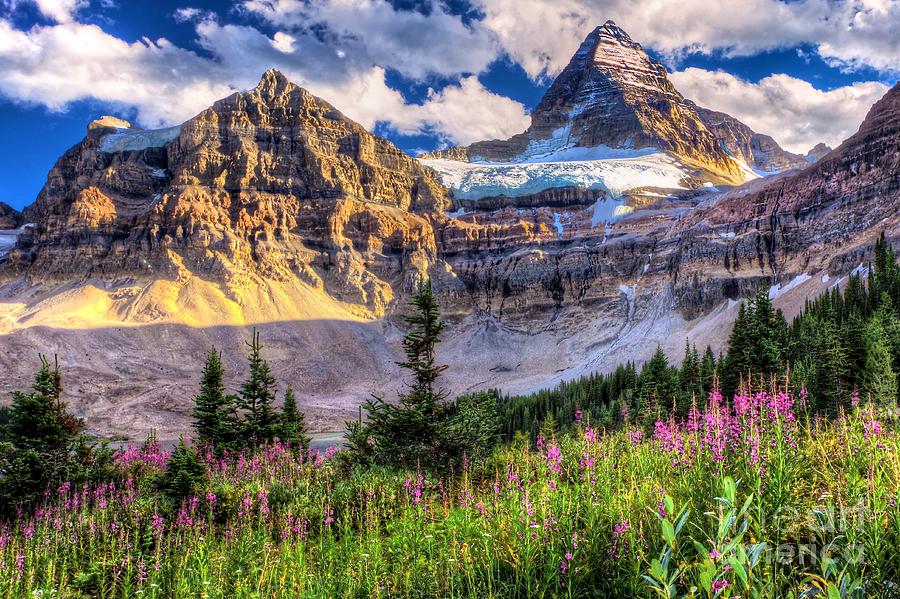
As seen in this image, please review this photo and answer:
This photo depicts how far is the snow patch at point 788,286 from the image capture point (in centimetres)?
10444

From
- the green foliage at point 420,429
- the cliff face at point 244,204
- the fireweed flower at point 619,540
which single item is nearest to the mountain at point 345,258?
the cliff face at point 244,204

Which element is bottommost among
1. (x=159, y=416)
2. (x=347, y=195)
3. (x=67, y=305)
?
(x=159, y=416)

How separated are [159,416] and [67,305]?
1872 inches

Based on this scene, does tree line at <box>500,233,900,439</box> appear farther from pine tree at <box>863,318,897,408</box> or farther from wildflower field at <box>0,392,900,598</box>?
wildflower field at <box>0,392,900,598</box>

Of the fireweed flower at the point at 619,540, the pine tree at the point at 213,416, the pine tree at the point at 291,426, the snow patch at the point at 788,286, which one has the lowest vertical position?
the pine tree at the point at 291,426

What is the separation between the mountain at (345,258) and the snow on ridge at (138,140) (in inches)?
34.4

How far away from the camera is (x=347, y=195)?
15375 cm

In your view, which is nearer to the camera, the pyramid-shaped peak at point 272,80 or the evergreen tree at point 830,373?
the evergreen tree at point 830,373

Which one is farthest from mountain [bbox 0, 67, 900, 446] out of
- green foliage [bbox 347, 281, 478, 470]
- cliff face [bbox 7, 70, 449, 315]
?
green foliage [bbox 347, 281, 478, 470]

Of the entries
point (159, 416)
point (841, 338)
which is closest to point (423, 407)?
point (841, 338)

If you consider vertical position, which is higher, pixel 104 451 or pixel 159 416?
pixel 104 451

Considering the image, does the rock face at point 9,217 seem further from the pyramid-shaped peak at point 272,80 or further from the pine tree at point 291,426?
the pine tree at point 291,426

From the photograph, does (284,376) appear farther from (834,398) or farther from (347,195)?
(834,398)

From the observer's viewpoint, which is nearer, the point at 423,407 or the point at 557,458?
the point at 557,458
